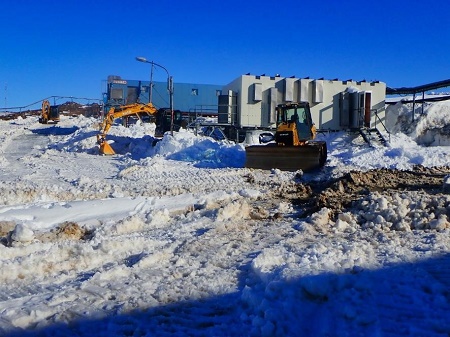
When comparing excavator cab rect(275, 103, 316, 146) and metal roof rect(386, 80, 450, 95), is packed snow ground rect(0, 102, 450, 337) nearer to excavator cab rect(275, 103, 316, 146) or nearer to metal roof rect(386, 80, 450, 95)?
excavator cab rect(275, 103, 316, 146)

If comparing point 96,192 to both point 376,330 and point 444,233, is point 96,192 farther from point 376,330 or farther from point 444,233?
point 376,330

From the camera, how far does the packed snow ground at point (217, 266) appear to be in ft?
13.7

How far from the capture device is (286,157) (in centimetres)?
1712

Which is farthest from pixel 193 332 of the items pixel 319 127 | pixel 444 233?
pixel 319 127

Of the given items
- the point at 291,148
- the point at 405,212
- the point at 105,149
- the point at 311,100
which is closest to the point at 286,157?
the point at 291,148

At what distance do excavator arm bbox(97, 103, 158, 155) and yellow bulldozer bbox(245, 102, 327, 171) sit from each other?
936 cm

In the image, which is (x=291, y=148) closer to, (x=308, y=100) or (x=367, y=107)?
(x=367, y=107)

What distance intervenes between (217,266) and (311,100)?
26290 millimetres

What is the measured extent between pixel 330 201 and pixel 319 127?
22307mm

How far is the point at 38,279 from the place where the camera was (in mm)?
5496

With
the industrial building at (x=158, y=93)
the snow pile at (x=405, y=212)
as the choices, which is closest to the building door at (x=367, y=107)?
the industrial building at (x=158, y=93)

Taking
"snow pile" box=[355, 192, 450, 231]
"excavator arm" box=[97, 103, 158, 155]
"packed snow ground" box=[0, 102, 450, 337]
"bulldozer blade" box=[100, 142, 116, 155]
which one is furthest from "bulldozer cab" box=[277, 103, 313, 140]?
"snow pile" box=[355, 192, 450, 231]

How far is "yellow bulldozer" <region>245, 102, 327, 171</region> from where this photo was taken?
1689cm

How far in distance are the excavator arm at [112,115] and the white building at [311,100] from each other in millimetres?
5421
